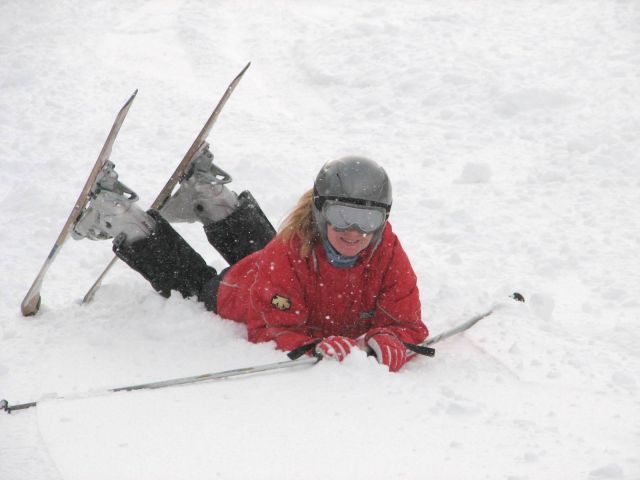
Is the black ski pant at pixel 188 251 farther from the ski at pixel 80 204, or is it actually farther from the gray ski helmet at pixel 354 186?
the gray ski helmet at pixel 354 186

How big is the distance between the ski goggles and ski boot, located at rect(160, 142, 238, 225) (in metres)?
1.28

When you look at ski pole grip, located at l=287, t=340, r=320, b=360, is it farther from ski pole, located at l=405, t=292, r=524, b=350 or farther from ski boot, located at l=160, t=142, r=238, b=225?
ski boot, located at l=160, t=142, r=238, b=225

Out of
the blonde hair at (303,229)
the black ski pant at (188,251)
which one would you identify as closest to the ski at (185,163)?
the black ski pant at (188,251)

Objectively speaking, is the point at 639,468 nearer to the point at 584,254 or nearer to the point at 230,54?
the point at 584,254

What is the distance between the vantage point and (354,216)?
148 inches

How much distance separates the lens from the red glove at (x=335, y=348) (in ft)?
12.0

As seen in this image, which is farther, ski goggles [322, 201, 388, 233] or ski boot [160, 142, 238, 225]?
ski boot [160, 142, 238, 225]

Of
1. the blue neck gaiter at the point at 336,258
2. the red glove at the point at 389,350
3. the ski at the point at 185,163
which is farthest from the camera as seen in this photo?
the ski at the point at 185,163

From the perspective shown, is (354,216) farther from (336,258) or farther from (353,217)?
(336,258)

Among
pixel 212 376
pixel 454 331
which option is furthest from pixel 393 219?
pixel 212 376

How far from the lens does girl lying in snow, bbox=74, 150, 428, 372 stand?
3.80m

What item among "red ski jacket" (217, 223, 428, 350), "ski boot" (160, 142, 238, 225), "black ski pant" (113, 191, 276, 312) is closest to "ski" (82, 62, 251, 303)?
"ski boot" (160, 142, 238, 225)

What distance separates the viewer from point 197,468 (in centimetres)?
293

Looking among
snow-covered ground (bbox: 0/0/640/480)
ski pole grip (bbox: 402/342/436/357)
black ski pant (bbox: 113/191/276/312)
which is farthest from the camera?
black ski pant (bbox: 113/191/276/312)
